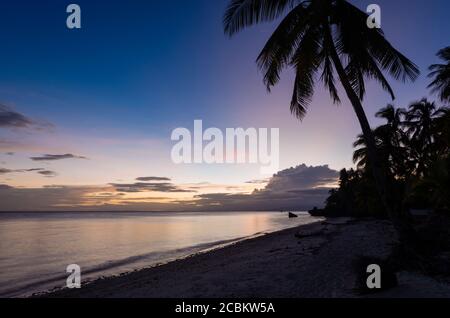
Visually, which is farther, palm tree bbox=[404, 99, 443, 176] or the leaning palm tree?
palm tree bbox=[404, 99, 443, 176]

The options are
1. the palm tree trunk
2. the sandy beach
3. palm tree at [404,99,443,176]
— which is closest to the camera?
the sandy beach

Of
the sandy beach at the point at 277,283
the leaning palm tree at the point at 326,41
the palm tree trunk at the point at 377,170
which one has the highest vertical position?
the leaning palm tree at the point at 326,41

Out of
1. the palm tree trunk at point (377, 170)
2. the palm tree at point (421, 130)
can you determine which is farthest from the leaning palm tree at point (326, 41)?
the palm tree at point (421, 130)

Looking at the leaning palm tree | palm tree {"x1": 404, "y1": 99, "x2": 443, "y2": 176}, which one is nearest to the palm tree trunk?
the leaning palm tree

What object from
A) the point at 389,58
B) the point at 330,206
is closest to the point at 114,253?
the point at 389,58

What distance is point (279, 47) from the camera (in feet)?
35.2

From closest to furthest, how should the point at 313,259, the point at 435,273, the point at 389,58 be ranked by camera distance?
the point at 435,273, the point at 389,58, the point at 313,259

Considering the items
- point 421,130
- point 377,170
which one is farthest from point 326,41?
point 421,130

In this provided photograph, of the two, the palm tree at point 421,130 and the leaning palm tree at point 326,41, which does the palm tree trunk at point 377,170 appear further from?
the palm tree at point 421,130

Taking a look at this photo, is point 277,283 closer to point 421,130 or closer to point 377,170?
point 377,170

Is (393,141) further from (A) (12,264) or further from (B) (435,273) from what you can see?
(A) (12,264)

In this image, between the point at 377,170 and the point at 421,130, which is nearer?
the point at 377,170

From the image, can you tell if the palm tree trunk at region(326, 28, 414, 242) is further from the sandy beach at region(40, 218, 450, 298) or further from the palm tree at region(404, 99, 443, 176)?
the palm tree at region(404, 99, 443, 176)
